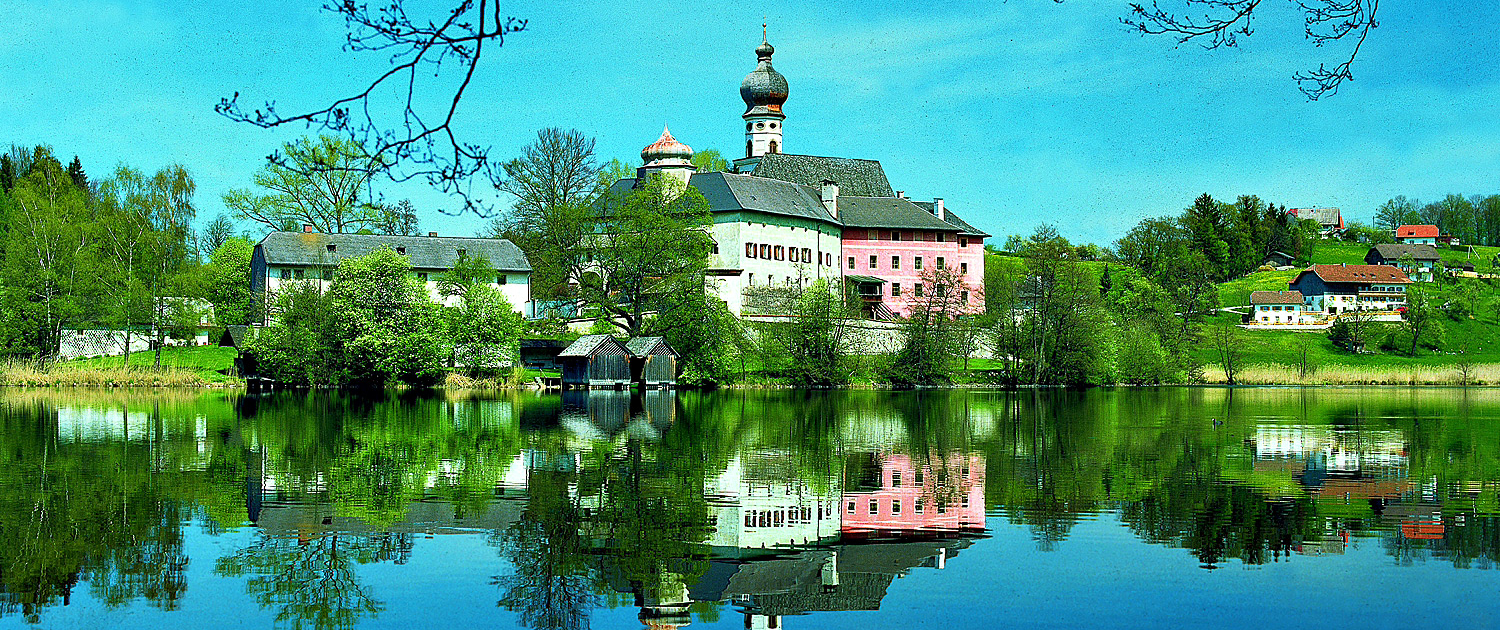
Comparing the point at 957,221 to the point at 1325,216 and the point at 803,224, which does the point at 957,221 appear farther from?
the point at 1325,216

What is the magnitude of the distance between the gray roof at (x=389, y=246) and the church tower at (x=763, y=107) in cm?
2377

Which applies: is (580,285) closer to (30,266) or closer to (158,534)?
(30,266)

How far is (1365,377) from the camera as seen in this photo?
230 feet

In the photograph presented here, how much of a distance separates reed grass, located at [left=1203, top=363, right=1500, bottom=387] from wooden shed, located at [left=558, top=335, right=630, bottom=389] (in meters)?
33.8

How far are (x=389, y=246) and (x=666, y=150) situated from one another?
20.2 m

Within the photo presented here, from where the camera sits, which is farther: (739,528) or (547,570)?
(739,528)

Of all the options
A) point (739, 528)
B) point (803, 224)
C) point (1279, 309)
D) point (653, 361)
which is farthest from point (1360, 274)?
point (739, 528)

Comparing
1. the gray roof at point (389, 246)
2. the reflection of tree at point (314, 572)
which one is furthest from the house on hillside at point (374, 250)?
the reflection of tree at point (314, 572)

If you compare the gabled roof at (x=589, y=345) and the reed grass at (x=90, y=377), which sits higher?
the gabled roof at (x=589, y=345)

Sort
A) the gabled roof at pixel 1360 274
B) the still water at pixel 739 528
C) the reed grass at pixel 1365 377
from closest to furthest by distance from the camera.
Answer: the still water at pixel 739 528 < the reed grass at pixel 1365 377 < the gabled roof at pixel 1360 274

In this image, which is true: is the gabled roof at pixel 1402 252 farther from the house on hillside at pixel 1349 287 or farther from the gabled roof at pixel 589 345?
the gabled roof at pixel 589 345

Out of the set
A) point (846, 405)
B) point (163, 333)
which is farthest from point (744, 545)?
point (163, 333)

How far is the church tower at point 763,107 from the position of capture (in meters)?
93.2

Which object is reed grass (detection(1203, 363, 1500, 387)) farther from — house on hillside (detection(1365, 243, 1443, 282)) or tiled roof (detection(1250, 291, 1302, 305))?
house on hillside (detection(1365, 243, 1443, 282))
